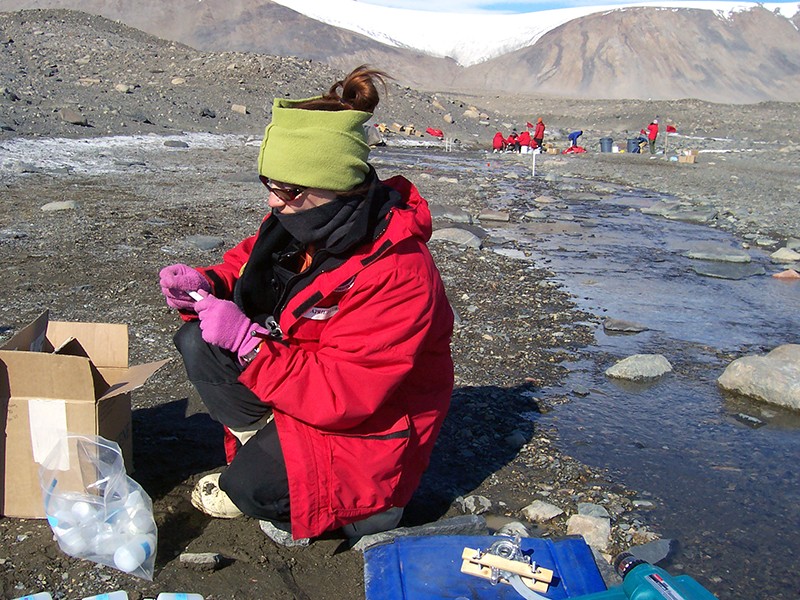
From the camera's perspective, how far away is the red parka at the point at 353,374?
2367 millimetres

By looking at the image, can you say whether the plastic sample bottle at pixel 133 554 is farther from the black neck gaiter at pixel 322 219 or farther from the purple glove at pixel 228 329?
the black neck gaiter at pixel 322 219

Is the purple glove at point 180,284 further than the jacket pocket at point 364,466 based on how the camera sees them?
Yes

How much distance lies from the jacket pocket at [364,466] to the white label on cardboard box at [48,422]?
2.89 ft

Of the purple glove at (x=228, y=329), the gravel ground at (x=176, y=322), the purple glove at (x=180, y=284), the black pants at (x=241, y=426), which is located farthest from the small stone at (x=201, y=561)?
the purple glove at (x=180, y=284)

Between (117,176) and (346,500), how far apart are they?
9.71 meters

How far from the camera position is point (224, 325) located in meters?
2.42

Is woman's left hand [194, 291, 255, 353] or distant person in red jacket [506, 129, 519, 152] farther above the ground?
woman's left hand [194, 291, 255, 353]

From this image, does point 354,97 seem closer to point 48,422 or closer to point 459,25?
point 48,422

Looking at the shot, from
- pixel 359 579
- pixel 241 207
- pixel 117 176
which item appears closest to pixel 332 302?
pixel 359 579

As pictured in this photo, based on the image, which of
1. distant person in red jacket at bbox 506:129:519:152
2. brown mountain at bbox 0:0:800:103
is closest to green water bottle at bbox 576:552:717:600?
distant person in red jacket at bbox 506:129:519:152

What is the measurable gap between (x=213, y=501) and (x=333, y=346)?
82 cm

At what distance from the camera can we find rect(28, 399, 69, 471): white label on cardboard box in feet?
8.57

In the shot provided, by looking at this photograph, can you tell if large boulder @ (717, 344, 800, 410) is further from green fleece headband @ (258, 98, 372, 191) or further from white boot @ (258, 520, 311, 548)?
green fleece headband @ (258, 98, 372, 191)

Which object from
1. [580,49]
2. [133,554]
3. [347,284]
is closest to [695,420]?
[347,284]
